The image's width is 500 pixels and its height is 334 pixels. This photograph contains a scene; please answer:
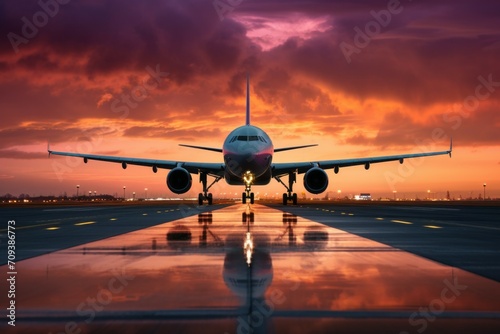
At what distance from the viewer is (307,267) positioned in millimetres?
9711

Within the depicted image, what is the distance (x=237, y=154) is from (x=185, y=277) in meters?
28.9

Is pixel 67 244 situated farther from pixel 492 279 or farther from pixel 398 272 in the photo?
pixel 492 279

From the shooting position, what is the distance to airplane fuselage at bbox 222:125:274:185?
3738 centimetres

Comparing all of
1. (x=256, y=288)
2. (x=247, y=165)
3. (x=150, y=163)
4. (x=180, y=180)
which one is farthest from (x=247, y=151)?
(x=256, y=288)

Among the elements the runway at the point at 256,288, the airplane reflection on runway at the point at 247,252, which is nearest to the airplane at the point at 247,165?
the airplane reflection on runway at the point at 247,252

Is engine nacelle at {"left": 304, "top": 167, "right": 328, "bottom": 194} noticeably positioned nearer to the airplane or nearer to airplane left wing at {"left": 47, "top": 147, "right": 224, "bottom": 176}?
the airplane

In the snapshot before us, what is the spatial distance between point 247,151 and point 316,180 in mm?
7568

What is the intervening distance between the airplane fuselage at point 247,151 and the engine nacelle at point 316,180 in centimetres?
416

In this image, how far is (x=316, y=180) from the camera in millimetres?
42531

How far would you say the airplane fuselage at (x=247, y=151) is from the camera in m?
37.4

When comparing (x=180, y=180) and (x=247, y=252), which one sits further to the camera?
(x=180, y=180)

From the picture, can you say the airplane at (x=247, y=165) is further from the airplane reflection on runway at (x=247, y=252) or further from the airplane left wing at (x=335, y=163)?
the airplane reflection on runway at (x=247, y=252)

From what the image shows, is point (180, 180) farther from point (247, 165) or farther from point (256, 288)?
point (256, 288)

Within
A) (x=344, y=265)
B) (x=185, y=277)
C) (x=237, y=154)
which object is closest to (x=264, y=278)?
(x=185, y=277)
